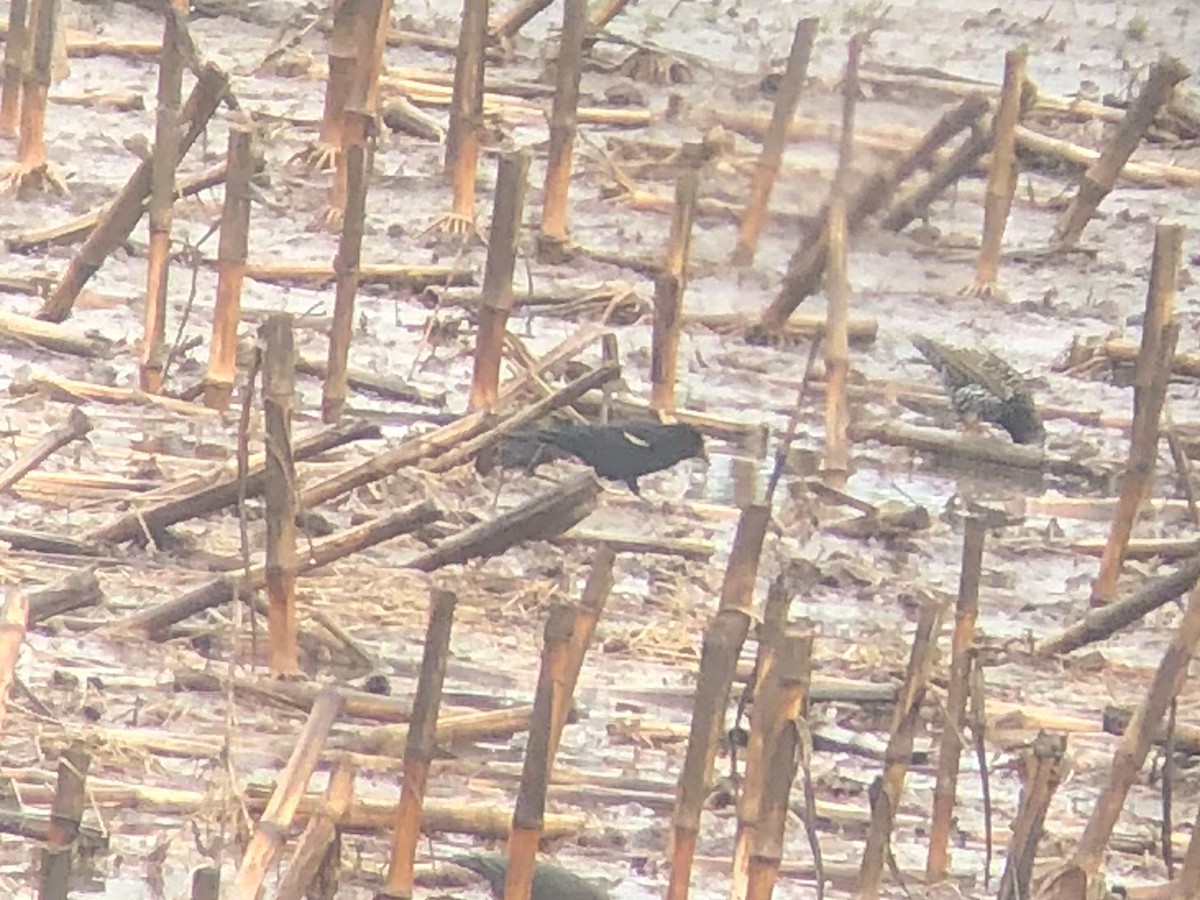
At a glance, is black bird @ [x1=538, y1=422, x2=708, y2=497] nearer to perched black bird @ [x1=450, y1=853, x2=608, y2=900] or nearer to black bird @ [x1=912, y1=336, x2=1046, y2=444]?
black bird @ [x1=912, y1=336, x2=1046, y2=444]

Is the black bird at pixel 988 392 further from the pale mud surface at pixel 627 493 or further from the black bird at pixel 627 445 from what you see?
the black bird at pixel 627 445

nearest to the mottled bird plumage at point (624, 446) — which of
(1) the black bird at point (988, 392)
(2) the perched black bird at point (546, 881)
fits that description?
(1) the black bird at point (988, 392)

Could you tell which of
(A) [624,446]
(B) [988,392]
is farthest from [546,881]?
(B) [988,392]

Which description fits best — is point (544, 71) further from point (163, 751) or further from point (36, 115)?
point (163, 751)

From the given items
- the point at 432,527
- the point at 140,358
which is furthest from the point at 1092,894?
the point at 140,358

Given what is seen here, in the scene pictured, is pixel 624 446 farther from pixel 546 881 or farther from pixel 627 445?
pixel 546 881

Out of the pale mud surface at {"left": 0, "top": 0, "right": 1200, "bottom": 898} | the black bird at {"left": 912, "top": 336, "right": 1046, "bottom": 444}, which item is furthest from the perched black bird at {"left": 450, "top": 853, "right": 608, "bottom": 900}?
the black bird at {"left": 912, "top": 336, "right": 1046, "bottom": 444}
